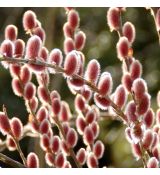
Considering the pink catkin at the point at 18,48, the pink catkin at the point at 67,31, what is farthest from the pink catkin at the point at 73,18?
the pink catkin at the point at 18,48

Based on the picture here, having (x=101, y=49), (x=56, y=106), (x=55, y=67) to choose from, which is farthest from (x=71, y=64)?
(x=101, y=49)

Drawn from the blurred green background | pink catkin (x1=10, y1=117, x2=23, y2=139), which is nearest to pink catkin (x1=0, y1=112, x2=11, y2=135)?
pink catkin (x1=10, y1=117, x2=23, y2=139)

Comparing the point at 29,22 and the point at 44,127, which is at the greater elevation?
the point at 29,22

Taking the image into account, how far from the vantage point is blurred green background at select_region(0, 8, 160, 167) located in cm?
267

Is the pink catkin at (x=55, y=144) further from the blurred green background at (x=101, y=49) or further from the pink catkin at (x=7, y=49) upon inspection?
the blurred green background at (x=101, y=49)

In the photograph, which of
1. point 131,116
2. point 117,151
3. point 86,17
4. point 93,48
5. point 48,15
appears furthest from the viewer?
point 86,17

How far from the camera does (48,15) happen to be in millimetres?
2766

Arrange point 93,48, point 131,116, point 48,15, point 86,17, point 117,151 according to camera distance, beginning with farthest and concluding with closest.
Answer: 1. point 86,17
2. point 93,48
3. point 48,15
4. point 117,151
5. point 131,116

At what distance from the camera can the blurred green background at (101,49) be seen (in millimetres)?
2666

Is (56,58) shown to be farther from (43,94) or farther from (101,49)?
(101,49)

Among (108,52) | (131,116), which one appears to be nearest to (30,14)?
(131,116)

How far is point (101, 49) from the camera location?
9.88 ft

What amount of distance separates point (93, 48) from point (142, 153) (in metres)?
2.39

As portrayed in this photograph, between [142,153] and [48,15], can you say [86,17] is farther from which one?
[142,153]
